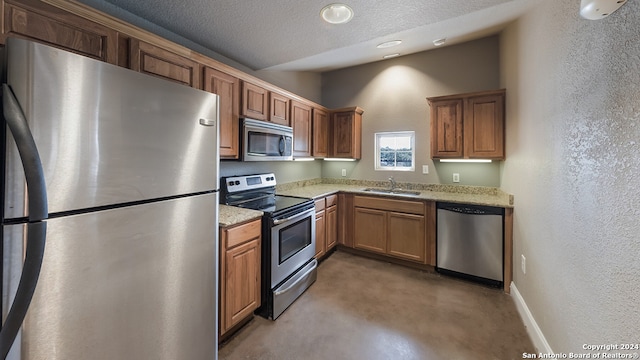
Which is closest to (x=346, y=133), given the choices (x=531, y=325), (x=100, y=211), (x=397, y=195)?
(x=397, y=195)

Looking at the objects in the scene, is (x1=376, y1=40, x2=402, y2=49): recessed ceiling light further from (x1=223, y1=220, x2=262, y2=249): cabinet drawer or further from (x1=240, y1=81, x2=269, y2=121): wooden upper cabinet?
(x1=223, y1=220, x2=262, y2=249): cabinet drawer

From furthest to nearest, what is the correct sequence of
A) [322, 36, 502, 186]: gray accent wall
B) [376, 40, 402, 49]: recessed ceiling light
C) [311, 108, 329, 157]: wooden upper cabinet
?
1. [311, 108, 329, 157]: wooden upper cabinet
2. [322, 36, 502, 186]: gray accent wall
3. [376, 40, 402, 49]: recessed ceiling light

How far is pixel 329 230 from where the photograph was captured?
338cm

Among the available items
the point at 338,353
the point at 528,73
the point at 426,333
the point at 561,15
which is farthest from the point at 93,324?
the point at 528,73

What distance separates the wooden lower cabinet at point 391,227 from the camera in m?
3.04

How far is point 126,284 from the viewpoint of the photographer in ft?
3.49

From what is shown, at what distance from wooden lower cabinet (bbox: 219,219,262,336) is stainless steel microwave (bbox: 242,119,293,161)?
0.76 metres

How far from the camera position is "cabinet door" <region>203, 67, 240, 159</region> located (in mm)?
2088

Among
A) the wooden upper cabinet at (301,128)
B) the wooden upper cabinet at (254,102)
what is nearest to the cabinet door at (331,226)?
the wooden upper cabinet at (301,128)

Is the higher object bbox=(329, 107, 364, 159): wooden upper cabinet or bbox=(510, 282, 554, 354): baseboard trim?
bbox=(329, 107, 364, 159): wooden upper cabinet

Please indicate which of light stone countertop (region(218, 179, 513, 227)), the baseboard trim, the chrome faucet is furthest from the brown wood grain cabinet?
the baseboard trim

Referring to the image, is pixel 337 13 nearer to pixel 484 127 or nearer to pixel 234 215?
pixel 234 215

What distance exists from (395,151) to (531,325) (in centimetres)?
256

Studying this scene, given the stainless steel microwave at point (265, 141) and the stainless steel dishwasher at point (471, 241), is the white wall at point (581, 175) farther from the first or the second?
the stainless steel microwave at point (265, 141)
